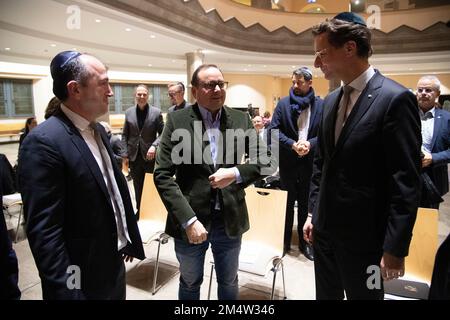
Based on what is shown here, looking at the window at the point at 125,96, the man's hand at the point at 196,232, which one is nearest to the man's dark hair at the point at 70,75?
the man's hand at the point at 196,232

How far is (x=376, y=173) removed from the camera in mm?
1294

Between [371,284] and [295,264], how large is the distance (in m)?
1.84

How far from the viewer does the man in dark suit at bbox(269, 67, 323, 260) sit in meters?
3.09

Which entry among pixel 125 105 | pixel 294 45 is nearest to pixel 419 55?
pixel 294 45

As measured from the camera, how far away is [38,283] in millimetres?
2764

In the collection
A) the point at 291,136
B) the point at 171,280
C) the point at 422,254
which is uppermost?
the point at 291,136

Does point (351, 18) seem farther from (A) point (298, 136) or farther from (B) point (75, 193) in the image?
(A) point (298, 136)

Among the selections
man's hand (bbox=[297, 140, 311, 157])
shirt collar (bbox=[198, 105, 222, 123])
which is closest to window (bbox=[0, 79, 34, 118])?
man's hand (bbox=[297, 140, 311, 157])

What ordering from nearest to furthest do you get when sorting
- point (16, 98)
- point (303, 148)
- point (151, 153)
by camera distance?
point (303, 148) < point (151, 153) < point (16, 98)

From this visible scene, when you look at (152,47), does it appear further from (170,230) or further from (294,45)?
(170,230)

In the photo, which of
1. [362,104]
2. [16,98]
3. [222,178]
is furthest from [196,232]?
[16,98]

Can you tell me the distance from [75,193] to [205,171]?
0.68 metres

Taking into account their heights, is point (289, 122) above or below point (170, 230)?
above

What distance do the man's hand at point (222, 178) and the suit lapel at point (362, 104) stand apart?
0.55m
